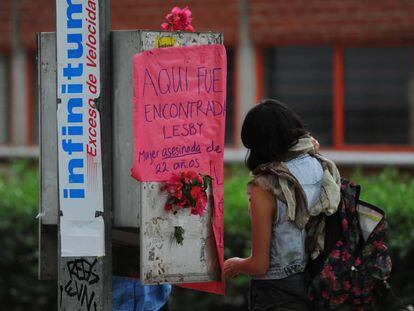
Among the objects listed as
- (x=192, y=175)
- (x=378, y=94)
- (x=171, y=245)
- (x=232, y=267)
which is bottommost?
(x=232, y=267)

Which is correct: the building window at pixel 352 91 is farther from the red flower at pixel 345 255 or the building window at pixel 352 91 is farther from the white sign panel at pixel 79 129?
the white sign panel at pixel 79 129

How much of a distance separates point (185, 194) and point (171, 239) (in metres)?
0.19

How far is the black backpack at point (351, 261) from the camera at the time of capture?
423 cm

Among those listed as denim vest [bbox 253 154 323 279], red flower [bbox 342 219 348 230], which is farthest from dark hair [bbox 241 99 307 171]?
red flower [bbox 342 219 348 230]

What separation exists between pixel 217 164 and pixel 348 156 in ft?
21.9

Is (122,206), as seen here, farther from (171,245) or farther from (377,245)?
(377,245)

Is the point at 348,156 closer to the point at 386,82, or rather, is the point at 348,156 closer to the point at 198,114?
the point at 386,82

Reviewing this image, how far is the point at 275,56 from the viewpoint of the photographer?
11.0 m

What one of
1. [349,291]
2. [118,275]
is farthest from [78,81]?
[349,291]

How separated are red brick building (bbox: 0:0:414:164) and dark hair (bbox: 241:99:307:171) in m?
6.52

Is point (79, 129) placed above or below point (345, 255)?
above

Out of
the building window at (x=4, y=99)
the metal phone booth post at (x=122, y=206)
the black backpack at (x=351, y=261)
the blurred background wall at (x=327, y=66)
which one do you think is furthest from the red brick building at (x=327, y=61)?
the metal phone booth post at (x=122, y=206)

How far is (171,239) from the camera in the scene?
13.1 feet

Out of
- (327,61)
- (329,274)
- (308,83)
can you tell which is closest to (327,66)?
(327,61)
